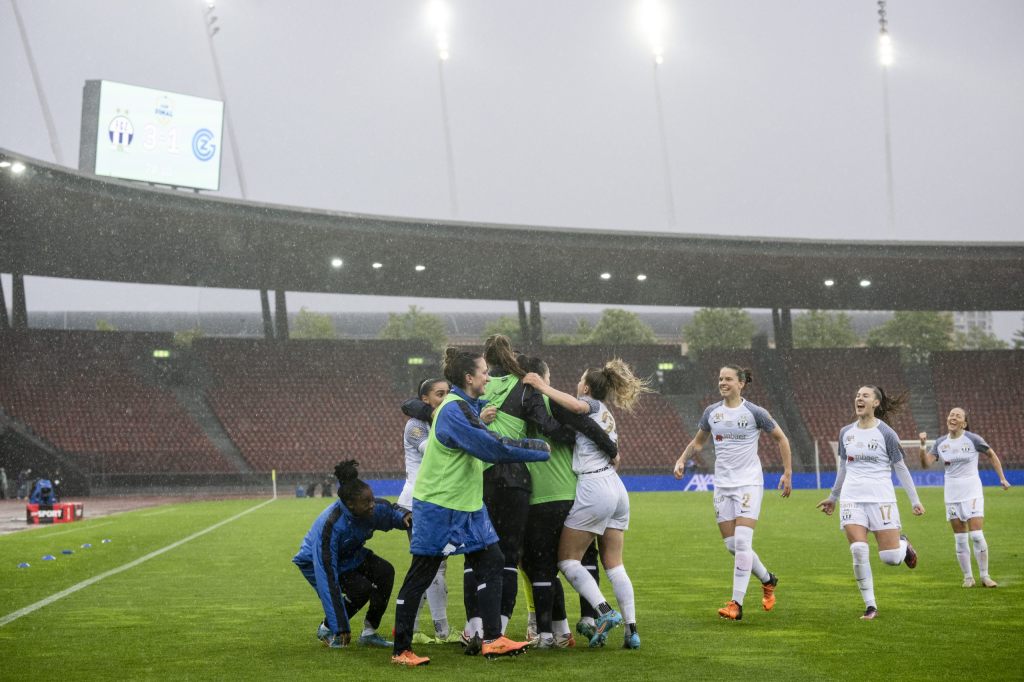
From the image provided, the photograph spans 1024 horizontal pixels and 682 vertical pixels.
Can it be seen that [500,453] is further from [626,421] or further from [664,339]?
[664,339]

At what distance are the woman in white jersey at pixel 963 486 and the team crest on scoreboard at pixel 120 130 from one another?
103ft

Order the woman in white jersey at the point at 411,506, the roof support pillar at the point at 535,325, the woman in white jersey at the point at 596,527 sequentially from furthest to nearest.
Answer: the roof support pillar at the point at 535,325
the woman in white jersey at the point at 411,506
the woman in white jersey at the point at 596,527

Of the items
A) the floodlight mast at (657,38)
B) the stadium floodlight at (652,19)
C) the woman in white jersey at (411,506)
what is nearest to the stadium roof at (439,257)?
the floodlight mast at (657,38)

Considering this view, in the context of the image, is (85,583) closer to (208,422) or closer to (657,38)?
(208,422)

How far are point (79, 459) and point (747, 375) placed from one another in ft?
121

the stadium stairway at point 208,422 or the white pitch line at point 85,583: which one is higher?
the stadium stairway at point 208,422

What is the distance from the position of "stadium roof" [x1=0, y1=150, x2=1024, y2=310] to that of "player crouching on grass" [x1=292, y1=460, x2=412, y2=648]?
88.0ft

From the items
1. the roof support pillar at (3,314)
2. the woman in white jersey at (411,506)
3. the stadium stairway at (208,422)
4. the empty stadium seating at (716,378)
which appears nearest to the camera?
the woman in white jersey at (411,506)

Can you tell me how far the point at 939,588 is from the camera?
11.5 meters

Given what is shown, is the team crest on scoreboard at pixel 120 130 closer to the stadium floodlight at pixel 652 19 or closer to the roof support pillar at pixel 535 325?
the roof support pillar at pixel 535 325

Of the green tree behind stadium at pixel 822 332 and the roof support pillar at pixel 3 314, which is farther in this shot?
the green tree behind stadium at pixel 822 332

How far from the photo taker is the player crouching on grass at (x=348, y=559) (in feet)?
25.3

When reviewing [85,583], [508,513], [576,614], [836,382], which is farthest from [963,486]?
[836,382]

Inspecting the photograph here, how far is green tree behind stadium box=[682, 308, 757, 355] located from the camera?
98.1 m
